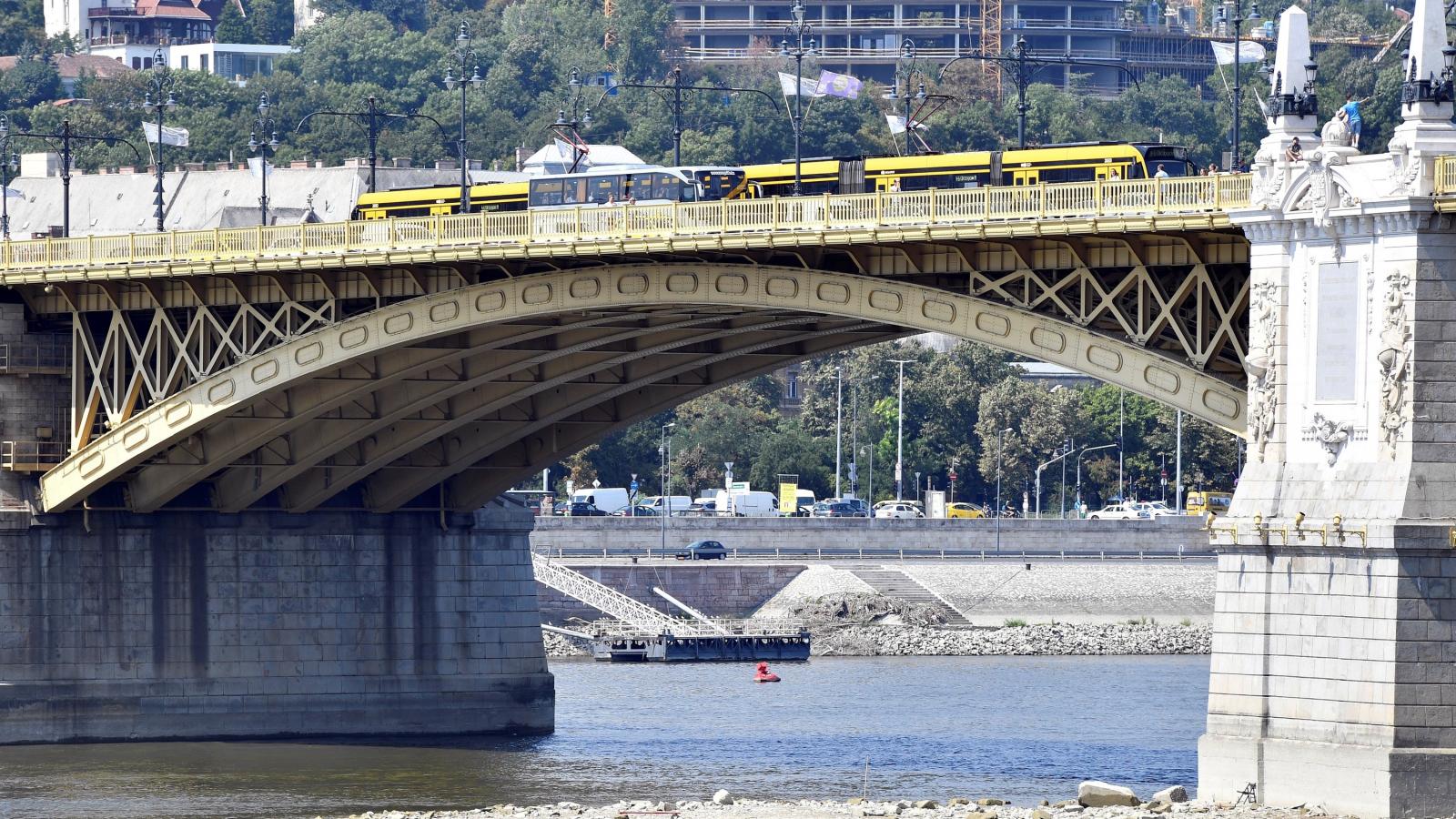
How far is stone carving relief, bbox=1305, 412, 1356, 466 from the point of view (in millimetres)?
51781

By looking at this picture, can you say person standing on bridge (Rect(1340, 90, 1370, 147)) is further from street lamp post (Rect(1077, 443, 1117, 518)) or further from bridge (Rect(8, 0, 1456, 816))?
street lamp post (Rect(1077, 443, 1117, 518))

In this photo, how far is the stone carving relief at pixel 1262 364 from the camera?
173 ft

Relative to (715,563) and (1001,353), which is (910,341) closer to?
(1001,353)

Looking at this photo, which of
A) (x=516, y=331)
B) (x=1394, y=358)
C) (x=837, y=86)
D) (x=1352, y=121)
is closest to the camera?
(x=1394, y=358)

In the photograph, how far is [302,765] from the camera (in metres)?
77.5

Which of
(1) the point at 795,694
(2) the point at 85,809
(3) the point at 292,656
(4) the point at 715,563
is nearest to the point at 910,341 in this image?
(4) the point at 715,563

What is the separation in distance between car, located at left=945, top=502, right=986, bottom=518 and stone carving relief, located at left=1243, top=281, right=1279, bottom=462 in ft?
343

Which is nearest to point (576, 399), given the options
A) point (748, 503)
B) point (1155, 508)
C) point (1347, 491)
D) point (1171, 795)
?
point (1171, 795)

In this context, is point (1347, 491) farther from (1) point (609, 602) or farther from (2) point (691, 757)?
(1) point (609, 602)

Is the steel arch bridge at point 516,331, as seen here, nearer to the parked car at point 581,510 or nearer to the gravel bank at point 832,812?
the gravel bank at point 832,812

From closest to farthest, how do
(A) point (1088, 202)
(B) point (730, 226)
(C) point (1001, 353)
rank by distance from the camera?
(A) point (1088, 202)
(B) point (730, 226)
(C) point (1001, 353)

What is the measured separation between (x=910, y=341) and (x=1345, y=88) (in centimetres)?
4041

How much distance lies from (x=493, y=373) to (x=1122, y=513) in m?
86.2

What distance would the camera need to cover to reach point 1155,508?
159 metres
